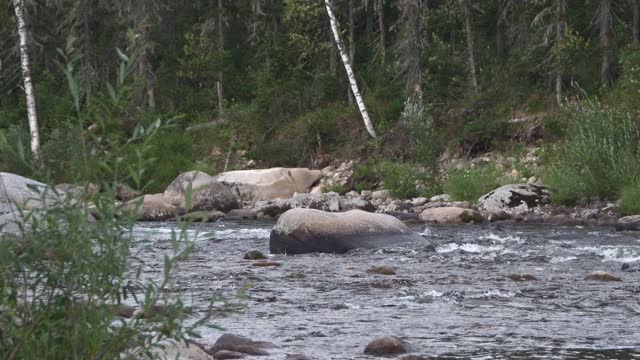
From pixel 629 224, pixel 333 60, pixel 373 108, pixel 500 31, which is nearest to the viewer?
pixel 629 224

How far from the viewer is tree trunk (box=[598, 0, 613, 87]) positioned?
25047mm

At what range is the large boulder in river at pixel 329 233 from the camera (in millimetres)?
13781

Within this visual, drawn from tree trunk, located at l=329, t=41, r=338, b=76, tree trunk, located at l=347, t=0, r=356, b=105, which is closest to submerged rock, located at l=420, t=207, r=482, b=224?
tree trunk, located at l=347, t=0, r=356, b=105

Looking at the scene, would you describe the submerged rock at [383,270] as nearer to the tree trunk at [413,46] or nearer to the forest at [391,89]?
the forest at [391,89]

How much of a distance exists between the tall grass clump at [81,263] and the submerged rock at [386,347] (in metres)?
3.09

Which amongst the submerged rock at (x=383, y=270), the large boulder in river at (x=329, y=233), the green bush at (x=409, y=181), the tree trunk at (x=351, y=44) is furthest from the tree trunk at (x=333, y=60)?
the submerged rock at (x=383, y=270)

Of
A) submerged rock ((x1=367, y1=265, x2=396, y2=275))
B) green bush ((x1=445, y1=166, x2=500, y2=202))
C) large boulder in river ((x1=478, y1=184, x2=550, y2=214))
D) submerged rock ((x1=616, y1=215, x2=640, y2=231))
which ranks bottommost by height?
submerged rock ((x1=367, y1=265, x2=396, y2=275))

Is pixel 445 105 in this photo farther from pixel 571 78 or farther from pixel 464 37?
pixel 464 37

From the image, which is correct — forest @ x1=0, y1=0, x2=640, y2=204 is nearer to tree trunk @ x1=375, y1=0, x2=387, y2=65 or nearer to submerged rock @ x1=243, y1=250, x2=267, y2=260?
tree trunk @ x1=375, y1=0, x2=387, y2=65

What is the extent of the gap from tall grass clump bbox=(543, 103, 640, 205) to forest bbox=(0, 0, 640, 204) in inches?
1.5

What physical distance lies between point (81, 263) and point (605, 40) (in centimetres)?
2333

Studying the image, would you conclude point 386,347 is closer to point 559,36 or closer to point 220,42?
point 559,36

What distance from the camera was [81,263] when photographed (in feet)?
12.1

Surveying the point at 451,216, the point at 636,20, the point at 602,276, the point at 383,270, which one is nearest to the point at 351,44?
the point at 636,20
